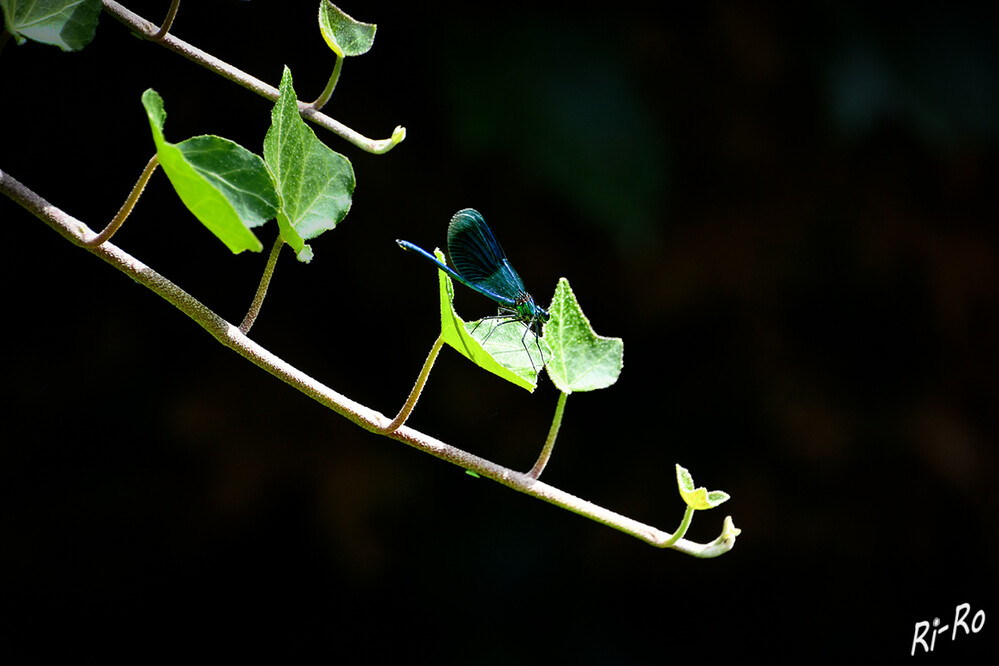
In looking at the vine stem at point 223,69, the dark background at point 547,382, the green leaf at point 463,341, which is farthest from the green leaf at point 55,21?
the dark background at point 547,382

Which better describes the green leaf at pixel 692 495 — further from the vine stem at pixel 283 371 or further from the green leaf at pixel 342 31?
the green leaf at pixel 342 31

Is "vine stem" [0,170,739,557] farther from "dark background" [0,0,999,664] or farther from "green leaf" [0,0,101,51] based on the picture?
"dark background" [0,0,999,664]

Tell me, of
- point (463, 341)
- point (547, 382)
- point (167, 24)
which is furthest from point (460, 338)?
point (547, 382)

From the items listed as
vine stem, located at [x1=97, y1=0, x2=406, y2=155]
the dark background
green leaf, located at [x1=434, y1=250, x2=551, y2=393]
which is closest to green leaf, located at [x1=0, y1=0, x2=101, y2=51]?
vine stem, located at [x1=97, y1=0, x2=406, y2=155]

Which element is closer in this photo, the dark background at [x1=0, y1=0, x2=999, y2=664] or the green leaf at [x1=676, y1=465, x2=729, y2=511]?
the green leaf at [x1=676, y1=465, x2=729, y2=511]

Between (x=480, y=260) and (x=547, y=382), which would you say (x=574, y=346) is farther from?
(x=547, y=382)
